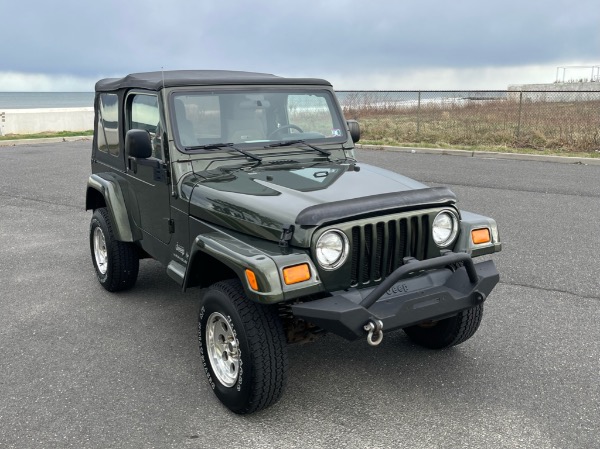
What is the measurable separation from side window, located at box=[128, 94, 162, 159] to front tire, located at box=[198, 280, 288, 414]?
1.32 meters

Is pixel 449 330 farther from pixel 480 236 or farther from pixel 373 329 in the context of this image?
pixel 373 329

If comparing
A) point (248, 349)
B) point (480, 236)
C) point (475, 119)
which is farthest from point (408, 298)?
point (475, 119)

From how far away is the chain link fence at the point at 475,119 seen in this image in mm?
15570

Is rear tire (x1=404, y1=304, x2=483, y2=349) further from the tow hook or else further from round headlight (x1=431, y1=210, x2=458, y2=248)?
the tow hook

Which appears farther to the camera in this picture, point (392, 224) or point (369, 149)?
point (369, 149)

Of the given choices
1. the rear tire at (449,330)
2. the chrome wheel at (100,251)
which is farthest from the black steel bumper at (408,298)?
the chrome wheel at (100,251)

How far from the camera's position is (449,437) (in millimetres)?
3109

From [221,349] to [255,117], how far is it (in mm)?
1731

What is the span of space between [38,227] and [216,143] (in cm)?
473

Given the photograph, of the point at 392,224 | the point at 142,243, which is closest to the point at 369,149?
the point at 142,243

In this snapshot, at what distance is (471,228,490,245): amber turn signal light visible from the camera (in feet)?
11.7

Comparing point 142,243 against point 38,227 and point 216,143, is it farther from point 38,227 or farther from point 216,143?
point 38,227

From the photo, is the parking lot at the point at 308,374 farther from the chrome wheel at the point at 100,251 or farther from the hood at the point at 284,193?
the hood at the point at 284,193

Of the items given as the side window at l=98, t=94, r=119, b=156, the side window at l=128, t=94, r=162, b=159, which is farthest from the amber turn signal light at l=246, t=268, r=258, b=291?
the side window at l=98, t=94, r=119, b=156
